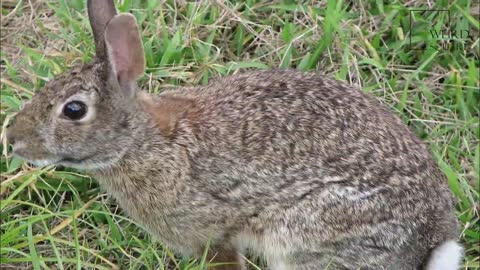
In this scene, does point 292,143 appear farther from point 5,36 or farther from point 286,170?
point 5,36

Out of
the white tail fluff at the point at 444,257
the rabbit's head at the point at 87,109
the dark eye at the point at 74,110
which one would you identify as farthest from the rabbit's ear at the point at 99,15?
the white tail fluff at the point at 444,257

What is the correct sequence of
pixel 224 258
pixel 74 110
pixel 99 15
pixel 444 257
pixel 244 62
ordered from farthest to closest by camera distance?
1. pixel 244 62
2. pixel 224 258
3. pixel 444 257
4. pixel 99 15
5. pixel 74 110

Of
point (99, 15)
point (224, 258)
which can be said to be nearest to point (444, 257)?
point (224, 258)

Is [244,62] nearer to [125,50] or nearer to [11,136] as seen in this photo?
[125,50]

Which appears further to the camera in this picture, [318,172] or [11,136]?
[318,172]

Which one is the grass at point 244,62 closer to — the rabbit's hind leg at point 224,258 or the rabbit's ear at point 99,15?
the rabbit's hind leg at point 224,258

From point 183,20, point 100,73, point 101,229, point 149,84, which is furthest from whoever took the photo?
point 183,20

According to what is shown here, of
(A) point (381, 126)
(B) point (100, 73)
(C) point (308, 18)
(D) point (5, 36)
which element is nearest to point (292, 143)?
(A) point (381, 126)
